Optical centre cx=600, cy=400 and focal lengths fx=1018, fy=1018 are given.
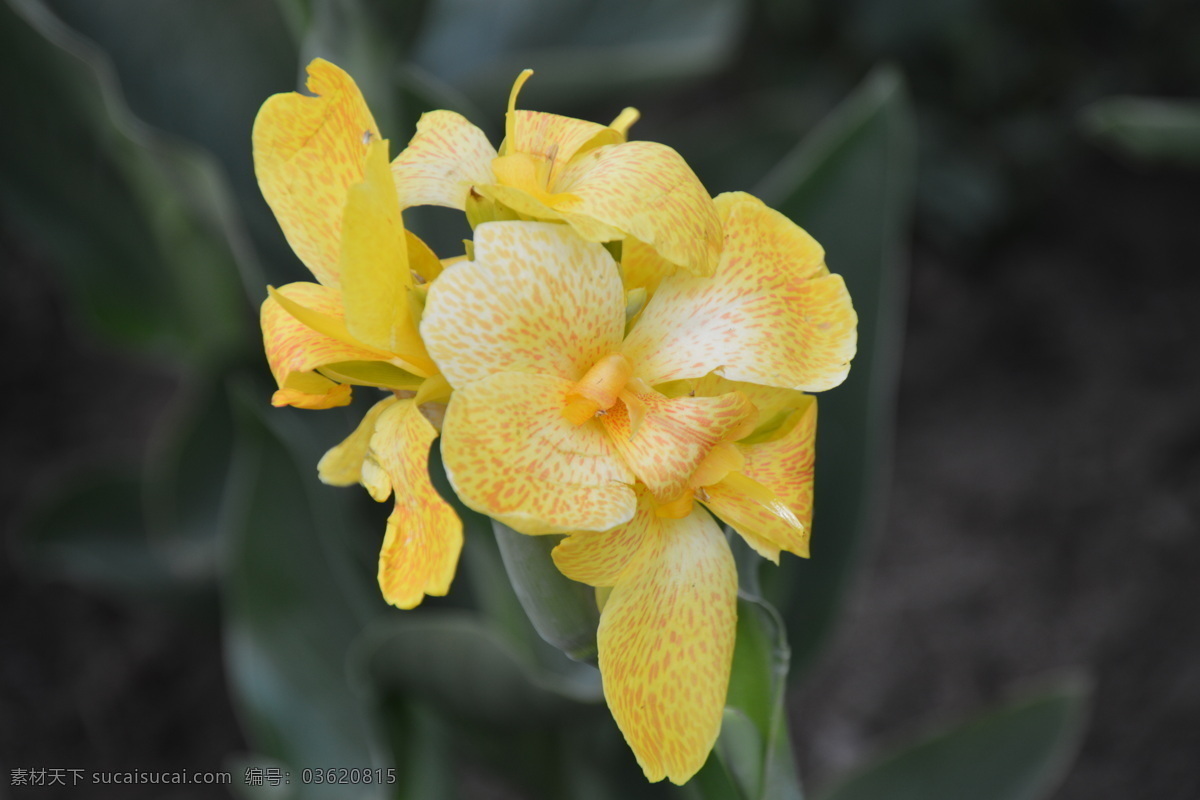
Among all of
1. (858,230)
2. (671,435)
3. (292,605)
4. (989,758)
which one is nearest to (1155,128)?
(858,230)

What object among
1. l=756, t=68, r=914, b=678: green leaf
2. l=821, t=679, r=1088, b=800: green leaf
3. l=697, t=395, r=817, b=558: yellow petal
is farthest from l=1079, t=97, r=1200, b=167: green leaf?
l=697, t=395, r=817, b=558: yellow petal

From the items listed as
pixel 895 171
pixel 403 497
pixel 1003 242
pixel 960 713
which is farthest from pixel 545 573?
pixel 1003 242

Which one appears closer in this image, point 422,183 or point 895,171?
point 422,183

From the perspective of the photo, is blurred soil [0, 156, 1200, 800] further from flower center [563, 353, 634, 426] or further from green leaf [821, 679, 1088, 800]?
flower center [563, 353, 634, 426]

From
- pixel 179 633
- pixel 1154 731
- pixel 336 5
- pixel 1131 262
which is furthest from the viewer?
pixel 1131 262

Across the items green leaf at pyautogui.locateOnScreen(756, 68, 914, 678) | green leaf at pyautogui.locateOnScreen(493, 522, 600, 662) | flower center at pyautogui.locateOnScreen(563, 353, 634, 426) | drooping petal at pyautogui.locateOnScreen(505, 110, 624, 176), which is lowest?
green leaf at pyautogui.locateOnScreen(756, 68, 914, 678)

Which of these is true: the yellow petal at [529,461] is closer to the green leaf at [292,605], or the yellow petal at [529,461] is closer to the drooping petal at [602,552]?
the drooping petal at [602,552]

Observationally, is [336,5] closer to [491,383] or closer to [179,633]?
[491,383]

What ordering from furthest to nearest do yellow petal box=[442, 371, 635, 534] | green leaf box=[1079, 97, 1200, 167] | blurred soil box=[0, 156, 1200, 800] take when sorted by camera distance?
blurred soil box=[0, 156, 1200, 800] < green leaf box=[1079, 97, 1200, 167] < yellow petal box=[442, 371, 635, 534]
